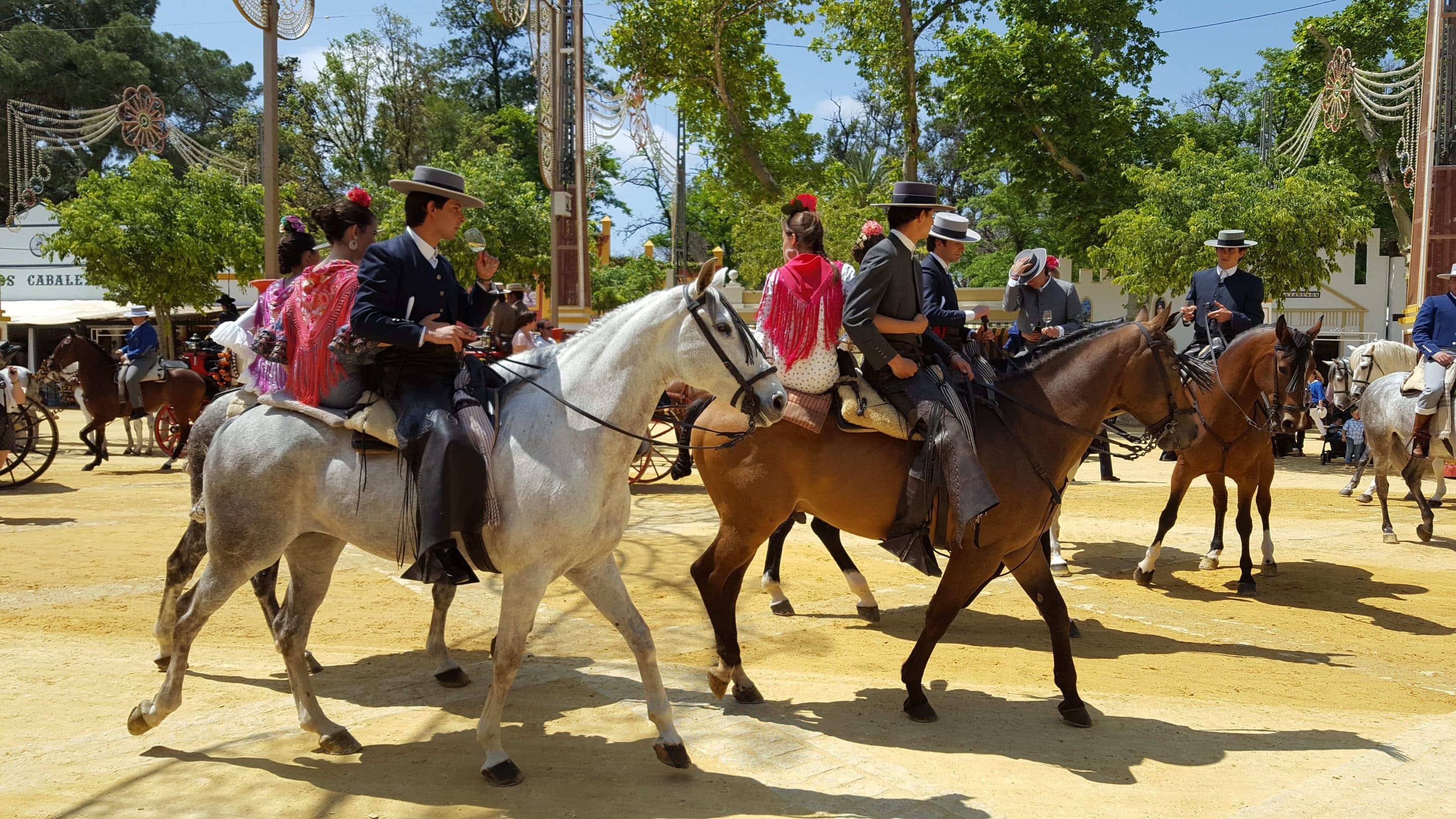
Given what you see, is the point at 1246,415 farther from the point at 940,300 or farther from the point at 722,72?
the point at 722,72

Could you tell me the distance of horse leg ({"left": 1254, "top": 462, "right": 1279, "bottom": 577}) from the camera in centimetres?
921

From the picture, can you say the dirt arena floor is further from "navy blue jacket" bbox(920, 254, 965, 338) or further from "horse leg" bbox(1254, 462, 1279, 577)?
"navy blue jacket" bbox(920, 254, 965, 338)

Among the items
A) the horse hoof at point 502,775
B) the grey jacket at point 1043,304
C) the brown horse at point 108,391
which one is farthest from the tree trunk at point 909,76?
the horse hoof at point 502,775

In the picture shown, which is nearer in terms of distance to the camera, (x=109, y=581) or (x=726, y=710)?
(x=726, y=710)

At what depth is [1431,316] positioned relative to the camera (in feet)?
35.2

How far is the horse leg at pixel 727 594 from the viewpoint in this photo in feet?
18.6

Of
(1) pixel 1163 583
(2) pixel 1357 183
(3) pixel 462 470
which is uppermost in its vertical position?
(2) pixel 1357 183

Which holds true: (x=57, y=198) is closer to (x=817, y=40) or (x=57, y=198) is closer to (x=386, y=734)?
(x=817, y=40)

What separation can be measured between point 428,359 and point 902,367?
2.53m

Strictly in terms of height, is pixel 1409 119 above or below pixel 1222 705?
above

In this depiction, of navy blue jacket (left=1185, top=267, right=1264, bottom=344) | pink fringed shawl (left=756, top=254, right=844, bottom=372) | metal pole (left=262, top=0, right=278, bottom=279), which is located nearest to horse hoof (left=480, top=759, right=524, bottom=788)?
pink fringed shawl (left=756, top=254, right=844, bottom=372)

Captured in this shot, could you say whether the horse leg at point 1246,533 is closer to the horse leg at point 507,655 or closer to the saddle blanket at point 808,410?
the saddle blanket at point 808,410

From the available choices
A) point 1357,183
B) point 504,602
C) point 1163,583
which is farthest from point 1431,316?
point 1357,183

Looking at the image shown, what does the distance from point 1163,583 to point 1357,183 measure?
88.2 ft
